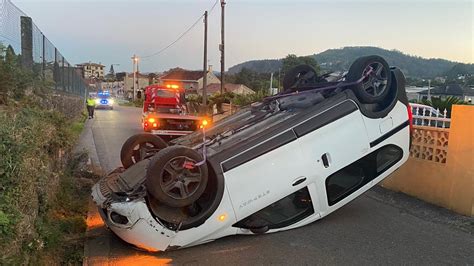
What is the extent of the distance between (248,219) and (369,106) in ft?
7.75

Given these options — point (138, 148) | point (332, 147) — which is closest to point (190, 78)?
point (138, 148)

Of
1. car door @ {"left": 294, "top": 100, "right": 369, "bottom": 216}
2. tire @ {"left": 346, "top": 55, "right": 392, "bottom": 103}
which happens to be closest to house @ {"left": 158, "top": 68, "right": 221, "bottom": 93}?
tire @ {"left": 346, "top": 55, "right": 392, "bottom": 103}

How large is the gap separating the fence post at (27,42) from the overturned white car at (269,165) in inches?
155

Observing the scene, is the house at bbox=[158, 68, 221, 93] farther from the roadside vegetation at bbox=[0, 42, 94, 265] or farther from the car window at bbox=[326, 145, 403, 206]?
the car window at bbox=[326, 145, 403, 206]

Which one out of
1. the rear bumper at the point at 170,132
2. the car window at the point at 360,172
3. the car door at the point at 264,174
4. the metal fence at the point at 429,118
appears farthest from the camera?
the rear bumper at the point at 170,132

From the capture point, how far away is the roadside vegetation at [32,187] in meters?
3.98

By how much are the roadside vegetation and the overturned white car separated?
694mm

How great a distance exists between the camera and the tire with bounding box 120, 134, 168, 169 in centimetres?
679

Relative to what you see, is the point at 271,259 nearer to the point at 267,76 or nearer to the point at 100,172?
the point at 100,172

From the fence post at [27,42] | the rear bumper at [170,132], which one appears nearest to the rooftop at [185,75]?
the rear bumper at [170,132]

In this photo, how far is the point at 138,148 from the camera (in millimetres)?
6941

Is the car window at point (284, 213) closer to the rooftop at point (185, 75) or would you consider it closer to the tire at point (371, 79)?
the tire at point (371, 79)

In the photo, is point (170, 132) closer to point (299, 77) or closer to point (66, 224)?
point (299, 77)

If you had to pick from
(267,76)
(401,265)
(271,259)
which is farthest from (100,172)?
(267,76)
